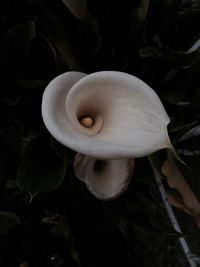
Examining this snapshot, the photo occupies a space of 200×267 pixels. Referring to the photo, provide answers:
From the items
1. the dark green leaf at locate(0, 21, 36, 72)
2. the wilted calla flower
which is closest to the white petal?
the wilted calla flower

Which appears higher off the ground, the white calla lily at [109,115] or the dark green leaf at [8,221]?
the white calla lily at [109,115]

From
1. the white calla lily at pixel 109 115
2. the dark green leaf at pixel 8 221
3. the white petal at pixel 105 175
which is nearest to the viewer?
the white calla lily at pixel 109 115

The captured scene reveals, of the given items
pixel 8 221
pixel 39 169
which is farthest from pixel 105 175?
pixel 8 221

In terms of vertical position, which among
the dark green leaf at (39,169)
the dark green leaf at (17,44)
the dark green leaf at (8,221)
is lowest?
the dark green leaf at (8,221)

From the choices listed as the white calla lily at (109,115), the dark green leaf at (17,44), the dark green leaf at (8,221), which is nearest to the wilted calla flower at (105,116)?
the white calla lily at (109,115)

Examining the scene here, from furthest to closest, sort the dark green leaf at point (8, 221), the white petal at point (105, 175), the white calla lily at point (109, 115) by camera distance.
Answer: the dark green leaf at point (8, 221)
the white petal at point (105, 175)
the white calla lily at point (109, 115)

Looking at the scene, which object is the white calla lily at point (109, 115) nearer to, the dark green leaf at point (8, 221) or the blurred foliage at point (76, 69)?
the blurred foliage at point (76, 69)

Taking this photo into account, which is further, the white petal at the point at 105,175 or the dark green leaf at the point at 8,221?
the dark green leaf at the point at 8,221

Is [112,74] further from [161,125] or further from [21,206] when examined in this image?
[21,206]

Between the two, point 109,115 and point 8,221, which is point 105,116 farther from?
point 8,221
